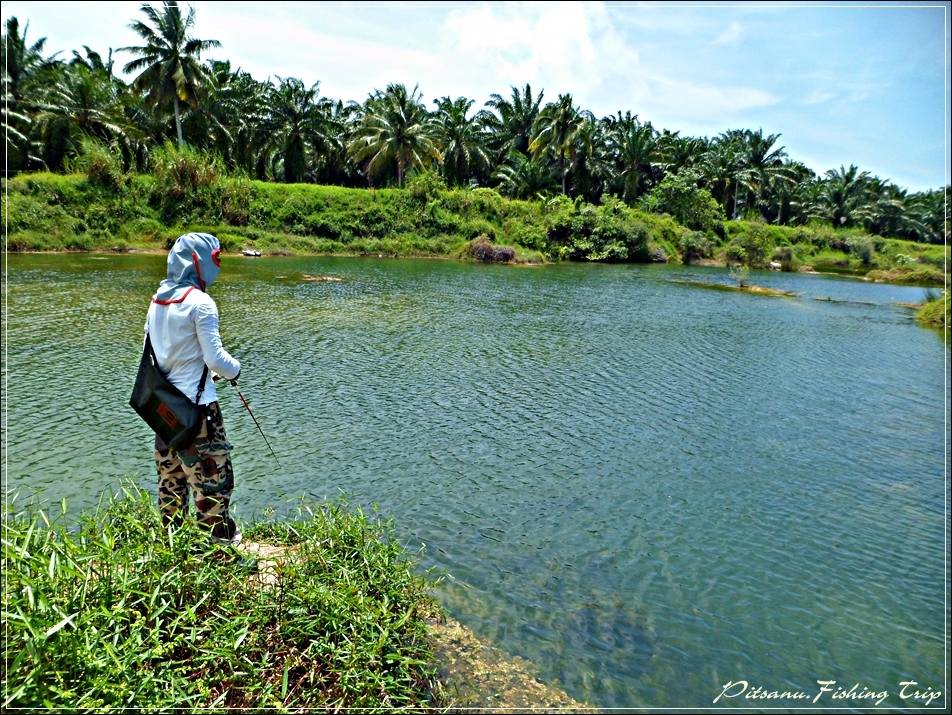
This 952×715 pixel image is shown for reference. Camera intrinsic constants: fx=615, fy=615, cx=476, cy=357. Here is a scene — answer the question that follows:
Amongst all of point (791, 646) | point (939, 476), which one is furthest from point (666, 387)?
point (791, 646)

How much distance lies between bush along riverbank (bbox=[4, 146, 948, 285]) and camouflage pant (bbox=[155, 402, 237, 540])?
145 ft

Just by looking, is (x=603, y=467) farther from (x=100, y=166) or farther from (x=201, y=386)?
(x=100, y=166)

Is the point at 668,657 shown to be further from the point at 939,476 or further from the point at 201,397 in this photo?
the point at 939,476

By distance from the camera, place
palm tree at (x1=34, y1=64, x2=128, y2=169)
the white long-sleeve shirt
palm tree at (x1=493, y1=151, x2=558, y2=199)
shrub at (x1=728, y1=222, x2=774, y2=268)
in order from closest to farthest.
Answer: the white long-sleeve shirt < palm tree at (x1=34, y1=64, x2=128, y2=169) < shrub at (x1=728, y1=222, x2=774, y2=268) < palm tree at (x1=493, y1=151, x2=558, y2=199)

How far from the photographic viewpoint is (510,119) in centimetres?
7194

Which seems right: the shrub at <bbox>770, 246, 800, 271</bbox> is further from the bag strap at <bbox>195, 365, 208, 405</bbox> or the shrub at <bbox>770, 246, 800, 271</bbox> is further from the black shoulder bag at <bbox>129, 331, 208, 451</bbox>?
the black shoulder bag at <bbox>129, 331, 208, 451</bbox>

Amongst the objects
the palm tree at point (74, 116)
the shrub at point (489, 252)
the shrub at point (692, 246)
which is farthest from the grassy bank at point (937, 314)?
the palm tree at point (74, 116)

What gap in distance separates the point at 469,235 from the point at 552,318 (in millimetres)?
33986

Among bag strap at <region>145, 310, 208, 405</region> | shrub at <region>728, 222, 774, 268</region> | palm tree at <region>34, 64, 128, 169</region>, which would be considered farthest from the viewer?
shrub at <region>728, 222, 774, 268</region>

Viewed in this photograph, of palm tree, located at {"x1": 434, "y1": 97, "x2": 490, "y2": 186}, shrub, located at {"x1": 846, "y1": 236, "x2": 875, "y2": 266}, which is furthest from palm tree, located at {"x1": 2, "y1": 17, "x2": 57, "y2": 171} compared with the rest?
shrub, located at {"x1": 846, "y1": 236, "x2": 875, "y2": 266}

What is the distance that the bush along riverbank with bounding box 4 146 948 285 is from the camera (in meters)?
44.7

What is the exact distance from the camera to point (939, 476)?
10.3 meters

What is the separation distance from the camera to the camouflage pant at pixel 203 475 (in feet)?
17.1

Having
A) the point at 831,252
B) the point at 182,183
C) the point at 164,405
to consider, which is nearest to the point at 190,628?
the point at 164,405
